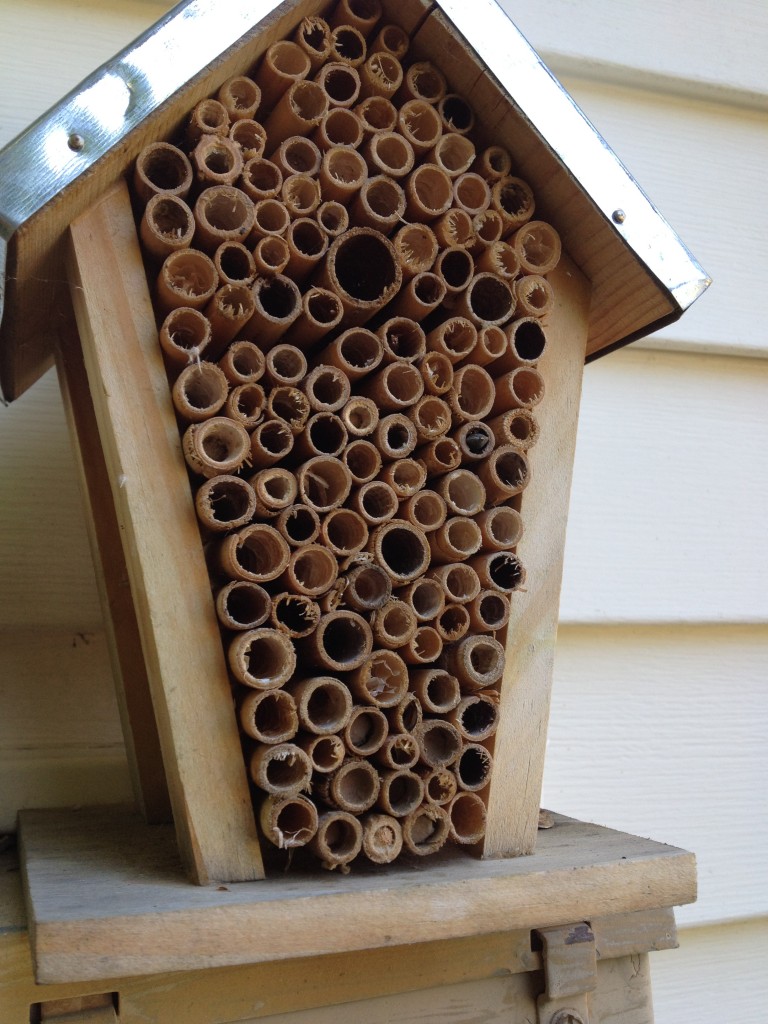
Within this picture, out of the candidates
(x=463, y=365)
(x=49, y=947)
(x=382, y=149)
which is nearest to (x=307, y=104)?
(x=382, y=149)

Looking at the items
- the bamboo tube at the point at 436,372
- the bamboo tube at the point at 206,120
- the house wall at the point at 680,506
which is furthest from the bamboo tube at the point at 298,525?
the house wall at the point at 680,506

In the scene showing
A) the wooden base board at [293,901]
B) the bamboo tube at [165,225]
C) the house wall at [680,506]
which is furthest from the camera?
the house wall at [680,506]

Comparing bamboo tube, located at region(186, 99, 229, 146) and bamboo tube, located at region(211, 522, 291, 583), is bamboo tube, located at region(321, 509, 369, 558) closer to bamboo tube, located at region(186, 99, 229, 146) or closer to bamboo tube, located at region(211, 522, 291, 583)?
bamboo tube, located at region(211, 522, 291, 583)

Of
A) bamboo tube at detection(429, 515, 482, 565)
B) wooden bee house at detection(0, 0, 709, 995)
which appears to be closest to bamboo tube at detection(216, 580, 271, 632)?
Answer: wooden bee house at detection(0, 0, 709, 995)

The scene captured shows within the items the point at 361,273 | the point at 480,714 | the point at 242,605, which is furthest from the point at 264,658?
the point at 361,273

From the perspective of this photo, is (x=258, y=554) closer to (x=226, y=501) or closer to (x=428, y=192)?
(x=226, y=501)

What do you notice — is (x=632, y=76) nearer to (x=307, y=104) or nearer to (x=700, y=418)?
(x=700, y=418)

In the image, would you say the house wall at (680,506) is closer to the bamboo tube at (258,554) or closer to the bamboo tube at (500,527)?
the bamboo tube at (500,527)
